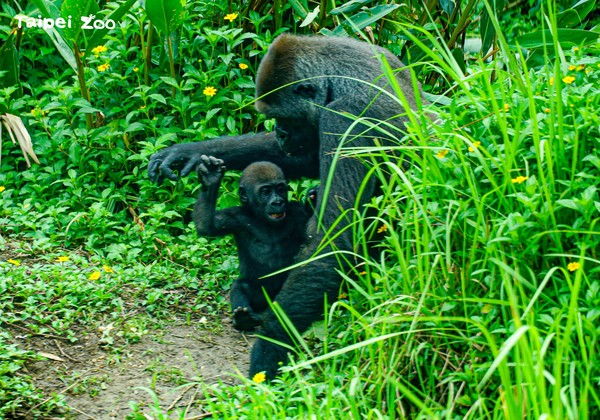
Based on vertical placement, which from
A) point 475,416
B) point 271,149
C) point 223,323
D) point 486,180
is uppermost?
point 486,180

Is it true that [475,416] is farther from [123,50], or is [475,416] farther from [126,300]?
[123,50]

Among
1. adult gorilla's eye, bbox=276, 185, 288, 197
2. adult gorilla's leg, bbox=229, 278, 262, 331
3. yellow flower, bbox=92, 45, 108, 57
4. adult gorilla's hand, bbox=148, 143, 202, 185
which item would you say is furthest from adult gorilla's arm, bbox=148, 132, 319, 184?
yellow flower, bbox=92, 45, 108, 57

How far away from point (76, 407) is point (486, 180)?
2.09 m

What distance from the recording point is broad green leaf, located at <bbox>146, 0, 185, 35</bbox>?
18.4 feet

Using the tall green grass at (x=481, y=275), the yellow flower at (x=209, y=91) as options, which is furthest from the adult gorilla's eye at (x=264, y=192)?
the tall green grass at (x=481, y=275)

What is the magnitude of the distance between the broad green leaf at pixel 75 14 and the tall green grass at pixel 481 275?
10.3 ft

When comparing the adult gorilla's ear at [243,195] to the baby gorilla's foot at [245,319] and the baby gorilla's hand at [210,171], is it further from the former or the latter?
the baby gorilla's foot at [245,319]

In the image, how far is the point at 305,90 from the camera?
454 cm

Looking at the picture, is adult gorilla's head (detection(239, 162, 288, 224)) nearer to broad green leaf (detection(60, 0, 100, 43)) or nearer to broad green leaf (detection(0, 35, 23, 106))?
broad green leaf (detection(60, 0, 100, 43))

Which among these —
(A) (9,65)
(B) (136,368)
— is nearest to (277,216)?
(B) (136,368)

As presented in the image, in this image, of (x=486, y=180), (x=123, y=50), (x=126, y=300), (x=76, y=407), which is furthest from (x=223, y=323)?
(x=123, y=50)

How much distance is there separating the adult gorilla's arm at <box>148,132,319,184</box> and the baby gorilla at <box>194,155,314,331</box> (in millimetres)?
349

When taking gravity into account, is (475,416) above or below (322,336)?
above

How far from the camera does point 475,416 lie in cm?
297
